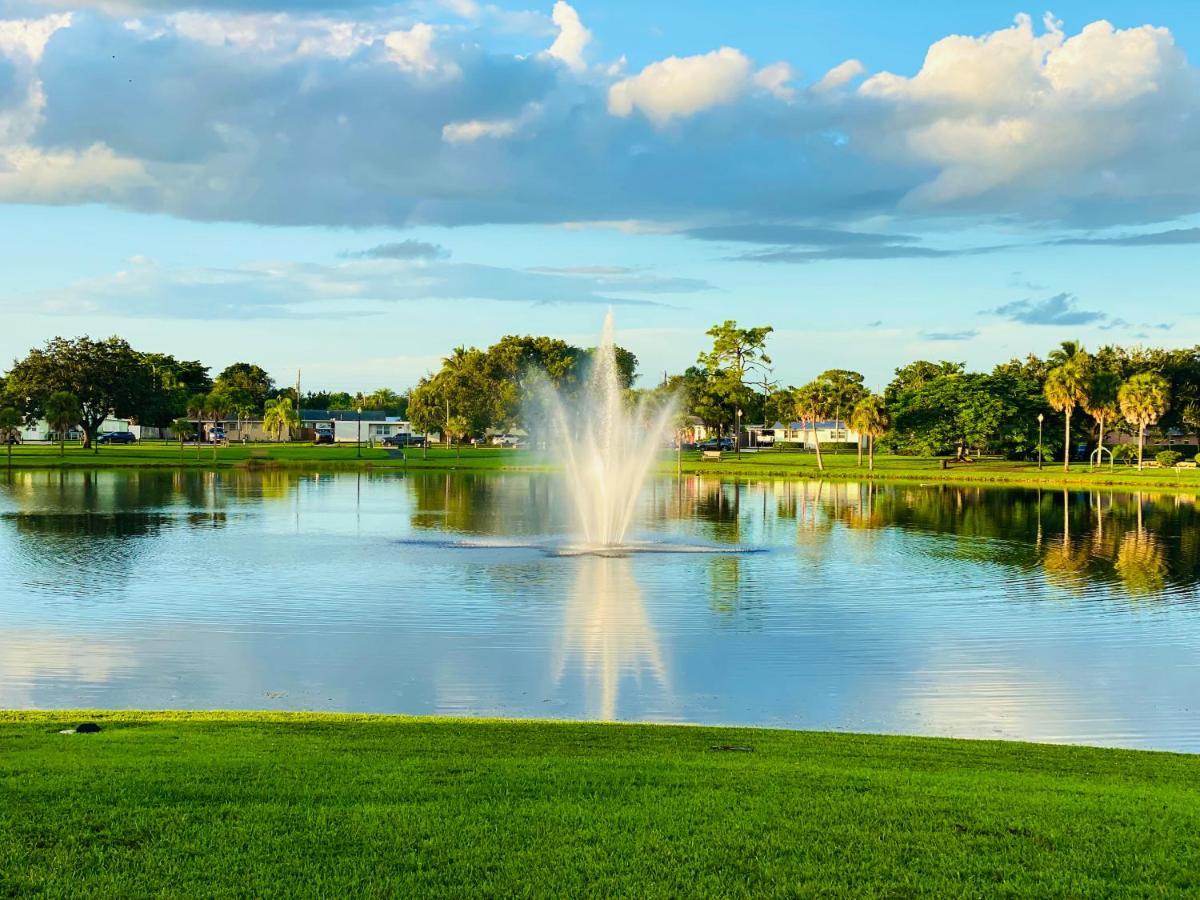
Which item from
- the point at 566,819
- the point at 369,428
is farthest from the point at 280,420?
the point at 566,819

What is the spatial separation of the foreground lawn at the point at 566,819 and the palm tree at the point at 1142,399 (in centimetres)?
10014

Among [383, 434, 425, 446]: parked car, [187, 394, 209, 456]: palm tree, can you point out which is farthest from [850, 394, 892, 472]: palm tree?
[187, 394, 209, 456]: palm tree

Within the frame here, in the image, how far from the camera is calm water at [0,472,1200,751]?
1850 centimetres

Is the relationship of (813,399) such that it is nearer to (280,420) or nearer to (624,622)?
(280,420)

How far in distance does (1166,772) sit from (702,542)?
106ft

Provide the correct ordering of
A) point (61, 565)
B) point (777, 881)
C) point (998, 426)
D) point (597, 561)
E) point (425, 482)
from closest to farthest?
point (777, 881) → point (61, 565) → point (597, 561) → point (425, 482) → point (998, 426)

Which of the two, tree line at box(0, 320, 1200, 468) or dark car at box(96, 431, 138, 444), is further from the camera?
dark car at box(96, 431, 138, 444)

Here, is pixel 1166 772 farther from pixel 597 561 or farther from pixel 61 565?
pixel 61 565

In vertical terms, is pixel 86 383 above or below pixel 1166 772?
above

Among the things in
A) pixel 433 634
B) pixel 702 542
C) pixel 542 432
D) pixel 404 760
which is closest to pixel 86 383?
pixel 542 432

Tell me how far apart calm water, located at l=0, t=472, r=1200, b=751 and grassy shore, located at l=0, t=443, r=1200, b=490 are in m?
42.0

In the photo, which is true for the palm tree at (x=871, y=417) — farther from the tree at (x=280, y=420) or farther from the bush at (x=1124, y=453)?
the tree at (x=280, y=420)

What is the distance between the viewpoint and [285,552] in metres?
40.0

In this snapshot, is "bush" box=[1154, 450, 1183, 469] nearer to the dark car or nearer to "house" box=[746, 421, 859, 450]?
"house" box=[746, 421, 859, 450]
